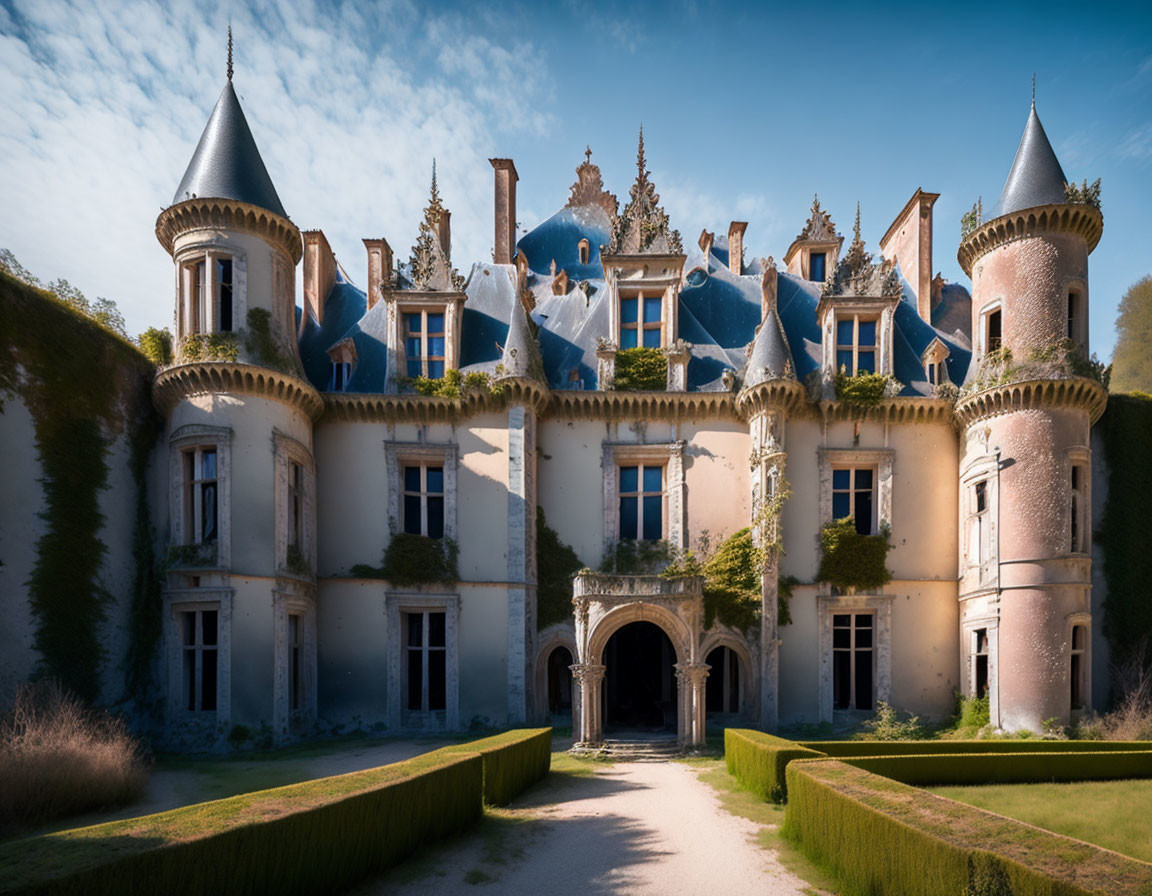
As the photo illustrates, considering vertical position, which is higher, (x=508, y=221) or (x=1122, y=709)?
(x=508, y=221)

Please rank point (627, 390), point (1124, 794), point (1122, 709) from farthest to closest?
1. point (627, 390)
2. point (1122, 709)
3. point (1124, 794)

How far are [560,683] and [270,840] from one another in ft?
56.6

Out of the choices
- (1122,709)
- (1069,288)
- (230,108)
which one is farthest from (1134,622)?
(230,108)

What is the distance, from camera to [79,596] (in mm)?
18484

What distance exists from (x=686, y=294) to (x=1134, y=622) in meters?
16.9

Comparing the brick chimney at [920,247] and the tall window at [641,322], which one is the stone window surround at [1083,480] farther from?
the tall window at [641,322]

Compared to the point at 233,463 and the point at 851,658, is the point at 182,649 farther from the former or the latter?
the point at 851,658

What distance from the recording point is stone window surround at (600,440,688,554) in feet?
75.0

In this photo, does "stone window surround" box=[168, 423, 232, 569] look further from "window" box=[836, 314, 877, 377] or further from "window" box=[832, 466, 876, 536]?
"window" box=[836, 314, 877, 377]

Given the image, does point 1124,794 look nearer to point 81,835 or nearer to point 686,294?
point 81,835

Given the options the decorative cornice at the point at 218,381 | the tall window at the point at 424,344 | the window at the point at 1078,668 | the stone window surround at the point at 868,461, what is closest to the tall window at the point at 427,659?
the tall window at the point at 424,344

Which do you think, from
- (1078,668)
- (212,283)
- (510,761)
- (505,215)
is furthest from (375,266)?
(1078,668)

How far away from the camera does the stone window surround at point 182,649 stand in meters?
19.0

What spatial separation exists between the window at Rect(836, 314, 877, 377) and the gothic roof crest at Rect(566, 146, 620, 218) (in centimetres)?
1086
